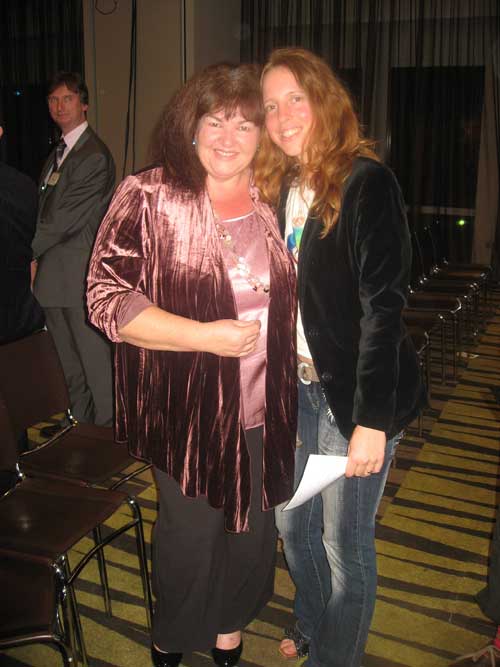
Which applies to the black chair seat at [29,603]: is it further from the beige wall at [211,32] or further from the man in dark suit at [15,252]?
the beige wall at [211,32]

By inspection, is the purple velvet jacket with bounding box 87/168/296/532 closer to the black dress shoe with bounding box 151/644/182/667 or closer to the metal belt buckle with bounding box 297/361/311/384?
the metal belt buckle with bounding box 297/361/311/384

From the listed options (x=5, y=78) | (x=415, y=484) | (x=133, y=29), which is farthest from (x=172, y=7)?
(x=415, y=484)

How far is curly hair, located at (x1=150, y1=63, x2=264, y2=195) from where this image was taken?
1513mm

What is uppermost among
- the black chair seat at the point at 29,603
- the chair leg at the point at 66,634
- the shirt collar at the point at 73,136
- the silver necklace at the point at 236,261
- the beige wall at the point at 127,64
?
the beige wall at the point at 127,64

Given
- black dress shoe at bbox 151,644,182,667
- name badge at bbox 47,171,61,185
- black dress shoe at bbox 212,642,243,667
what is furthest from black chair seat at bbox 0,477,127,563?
name badge at bbox 47,171,61,185

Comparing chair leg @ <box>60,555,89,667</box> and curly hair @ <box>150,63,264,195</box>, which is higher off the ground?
curly hair @ <box>150,63,264,195</box>

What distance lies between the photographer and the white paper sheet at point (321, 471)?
1.53 meters

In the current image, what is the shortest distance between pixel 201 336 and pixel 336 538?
63 centimetres

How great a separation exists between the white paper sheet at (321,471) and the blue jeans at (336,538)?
7 centimetres

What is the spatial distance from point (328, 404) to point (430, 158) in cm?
652

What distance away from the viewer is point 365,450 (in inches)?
59.2

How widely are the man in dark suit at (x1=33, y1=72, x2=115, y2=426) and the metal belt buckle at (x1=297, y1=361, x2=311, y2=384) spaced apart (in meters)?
2.03

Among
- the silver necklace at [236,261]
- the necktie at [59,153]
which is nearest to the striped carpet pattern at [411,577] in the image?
the silver necklace at [236,261]

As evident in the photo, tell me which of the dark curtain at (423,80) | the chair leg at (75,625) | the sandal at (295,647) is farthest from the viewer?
the dark curtain at (423,80)
